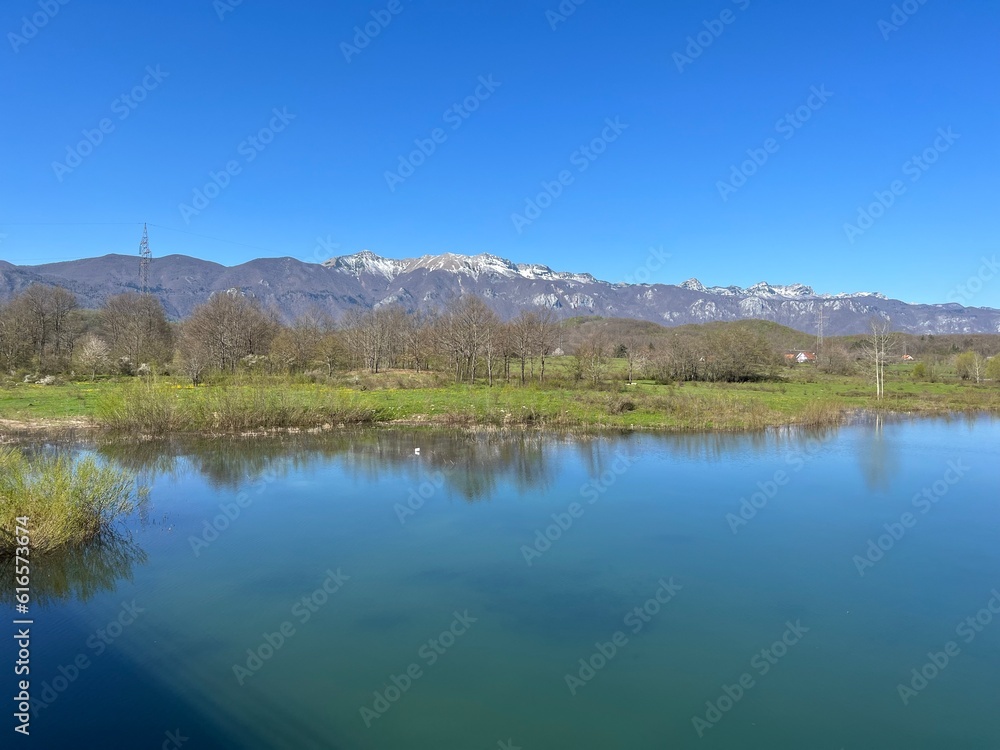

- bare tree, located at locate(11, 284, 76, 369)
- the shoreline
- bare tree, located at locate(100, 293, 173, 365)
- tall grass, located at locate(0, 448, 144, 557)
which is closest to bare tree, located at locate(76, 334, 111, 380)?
bare tree, located at locate(100, 293, 173, 365)

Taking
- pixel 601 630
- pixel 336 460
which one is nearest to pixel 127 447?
pixel 336 460

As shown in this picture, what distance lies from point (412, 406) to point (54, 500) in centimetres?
2103

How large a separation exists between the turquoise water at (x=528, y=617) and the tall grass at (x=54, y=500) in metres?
0.65

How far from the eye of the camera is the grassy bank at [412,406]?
25.1 meters

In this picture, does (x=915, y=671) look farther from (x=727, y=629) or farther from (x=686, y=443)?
(x=686, y=443)

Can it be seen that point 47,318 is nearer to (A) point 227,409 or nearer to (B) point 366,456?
(A) point 227,409

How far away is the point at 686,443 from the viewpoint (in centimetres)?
2492

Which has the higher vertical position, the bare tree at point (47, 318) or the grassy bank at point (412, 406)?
the bare tree at point (47, 318)

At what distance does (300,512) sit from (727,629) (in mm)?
10563

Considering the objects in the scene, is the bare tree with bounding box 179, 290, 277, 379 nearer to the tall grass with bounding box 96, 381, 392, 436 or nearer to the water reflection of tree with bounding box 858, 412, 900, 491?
the tall grass with bounding box 96, 381, 392, 436

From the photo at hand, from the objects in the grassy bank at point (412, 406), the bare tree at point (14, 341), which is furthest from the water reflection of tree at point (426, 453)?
the bare tree at point (14, 341)

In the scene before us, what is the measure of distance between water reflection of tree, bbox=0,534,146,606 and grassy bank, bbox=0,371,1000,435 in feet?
43.1

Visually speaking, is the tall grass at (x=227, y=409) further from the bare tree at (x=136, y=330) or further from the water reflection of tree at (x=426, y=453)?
the bare tree at (x=136, y=330)

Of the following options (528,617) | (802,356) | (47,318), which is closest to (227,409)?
(528,617)
